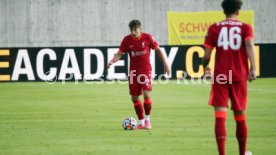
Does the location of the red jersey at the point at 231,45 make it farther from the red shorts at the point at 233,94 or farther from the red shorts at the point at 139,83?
the red shorts at the point at 139,83

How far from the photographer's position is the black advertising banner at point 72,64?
3362cm

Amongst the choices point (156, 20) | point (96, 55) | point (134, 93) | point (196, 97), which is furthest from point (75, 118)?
point (156, 20)

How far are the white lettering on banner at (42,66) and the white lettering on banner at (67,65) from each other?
1.04 feet

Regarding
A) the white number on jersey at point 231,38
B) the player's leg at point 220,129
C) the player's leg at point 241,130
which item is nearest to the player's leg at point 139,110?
the player's leg at point 241,130

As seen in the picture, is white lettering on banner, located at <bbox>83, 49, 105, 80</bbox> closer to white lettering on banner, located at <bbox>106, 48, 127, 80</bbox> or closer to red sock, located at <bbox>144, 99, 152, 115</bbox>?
white lettering on banner, located at <bbox>106, 48, 127, 80</bbox>

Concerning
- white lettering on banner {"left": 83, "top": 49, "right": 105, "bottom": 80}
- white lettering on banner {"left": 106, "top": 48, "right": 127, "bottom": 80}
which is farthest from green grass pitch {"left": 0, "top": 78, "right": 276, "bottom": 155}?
white lettering on banner {"left": 106, "top": 48, "right": 127, "bottom": 80}

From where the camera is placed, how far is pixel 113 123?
17.1 metres

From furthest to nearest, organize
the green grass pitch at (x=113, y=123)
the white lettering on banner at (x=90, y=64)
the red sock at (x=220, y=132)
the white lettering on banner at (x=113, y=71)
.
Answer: the white lettering on banner at (x=113, y=71)
the white lettering on banner at (x=90, y=64)
the green grass pitch at (x=113, y=123)
the red sock at (x=220, y=132)

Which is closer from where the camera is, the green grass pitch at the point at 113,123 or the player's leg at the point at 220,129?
the player's leg at the point at 220,129

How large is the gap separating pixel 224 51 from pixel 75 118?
7.82m

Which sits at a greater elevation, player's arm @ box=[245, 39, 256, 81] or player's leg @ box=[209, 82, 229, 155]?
player's arm @ box=[245, 39, 256, 81]

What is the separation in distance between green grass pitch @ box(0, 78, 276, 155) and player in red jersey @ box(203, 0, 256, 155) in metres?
1.39

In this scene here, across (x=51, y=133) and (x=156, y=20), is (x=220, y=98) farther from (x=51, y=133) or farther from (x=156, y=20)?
(x=156, y=20)

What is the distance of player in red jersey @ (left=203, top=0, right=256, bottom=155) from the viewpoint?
10.9m
